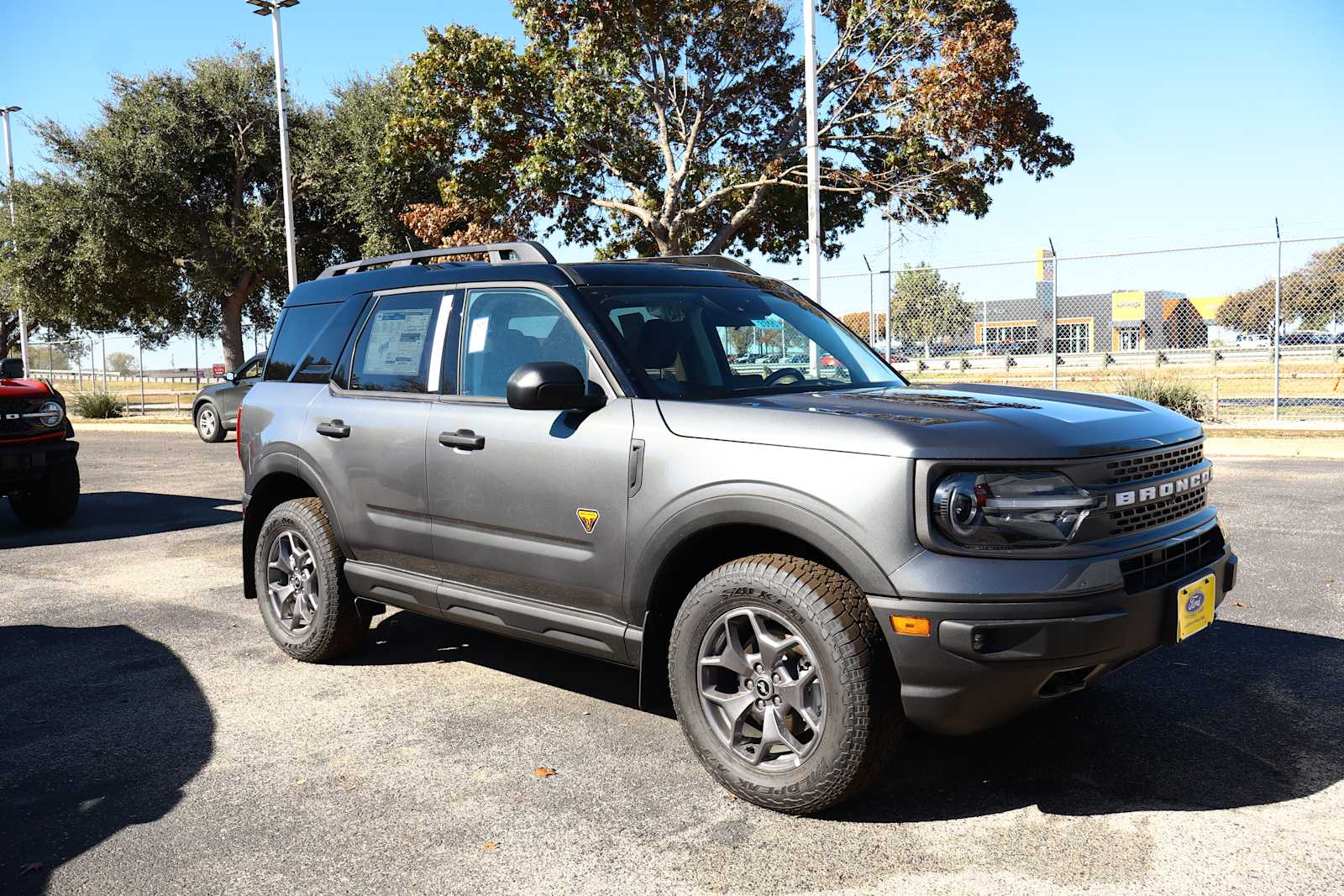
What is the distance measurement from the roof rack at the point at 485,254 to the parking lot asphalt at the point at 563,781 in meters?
1.96

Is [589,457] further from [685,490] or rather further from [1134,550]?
[1134,550]

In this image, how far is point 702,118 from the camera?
20938 mm

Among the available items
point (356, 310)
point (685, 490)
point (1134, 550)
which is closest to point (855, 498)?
point (685, 490)

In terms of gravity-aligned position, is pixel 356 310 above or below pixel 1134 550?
above

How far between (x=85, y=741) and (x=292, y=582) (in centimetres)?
127

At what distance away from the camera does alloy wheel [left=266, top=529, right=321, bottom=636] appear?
16.9ft

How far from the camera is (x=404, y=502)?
15.0 ft

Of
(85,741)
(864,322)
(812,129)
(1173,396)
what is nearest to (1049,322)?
(864,322)

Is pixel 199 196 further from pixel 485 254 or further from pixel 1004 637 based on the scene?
pixel 1004 637

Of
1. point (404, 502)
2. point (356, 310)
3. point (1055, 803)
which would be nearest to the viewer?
point (1055, 803)

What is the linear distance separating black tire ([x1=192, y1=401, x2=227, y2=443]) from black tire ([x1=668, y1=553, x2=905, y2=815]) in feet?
60.7

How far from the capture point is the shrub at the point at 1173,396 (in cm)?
1603

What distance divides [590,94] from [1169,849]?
18087 millimetres

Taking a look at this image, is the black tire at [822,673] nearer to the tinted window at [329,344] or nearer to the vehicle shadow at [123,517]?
the tinted window at [329,344]
